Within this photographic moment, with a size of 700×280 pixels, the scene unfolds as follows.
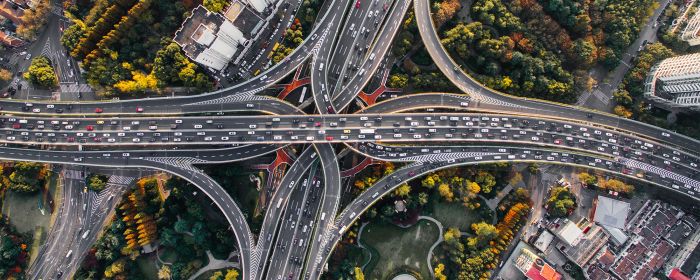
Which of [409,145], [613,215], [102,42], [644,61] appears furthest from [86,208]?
[644,61]

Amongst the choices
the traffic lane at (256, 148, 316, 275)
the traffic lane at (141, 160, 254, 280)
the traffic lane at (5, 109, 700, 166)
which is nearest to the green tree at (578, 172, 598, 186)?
the traffic lane at (5, 109, 700, 166)

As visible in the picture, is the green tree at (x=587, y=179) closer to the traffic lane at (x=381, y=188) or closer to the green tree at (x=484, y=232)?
the traffic lane at (x=381, y=188)

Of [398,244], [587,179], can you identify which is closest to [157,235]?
[398,244]

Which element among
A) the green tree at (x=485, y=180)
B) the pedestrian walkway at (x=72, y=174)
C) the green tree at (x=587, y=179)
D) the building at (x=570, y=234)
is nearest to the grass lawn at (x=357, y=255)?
the green tree at (x=485, y=180)

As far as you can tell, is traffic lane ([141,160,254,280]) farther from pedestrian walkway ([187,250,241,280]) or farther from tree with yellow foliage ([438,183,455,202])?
tree with yellow foliage ([438,183,455,202])

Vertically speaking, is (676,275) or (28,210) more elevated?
(676,275)

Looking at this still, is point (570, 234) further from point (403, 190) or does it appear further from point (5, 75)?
point (5, 75)
